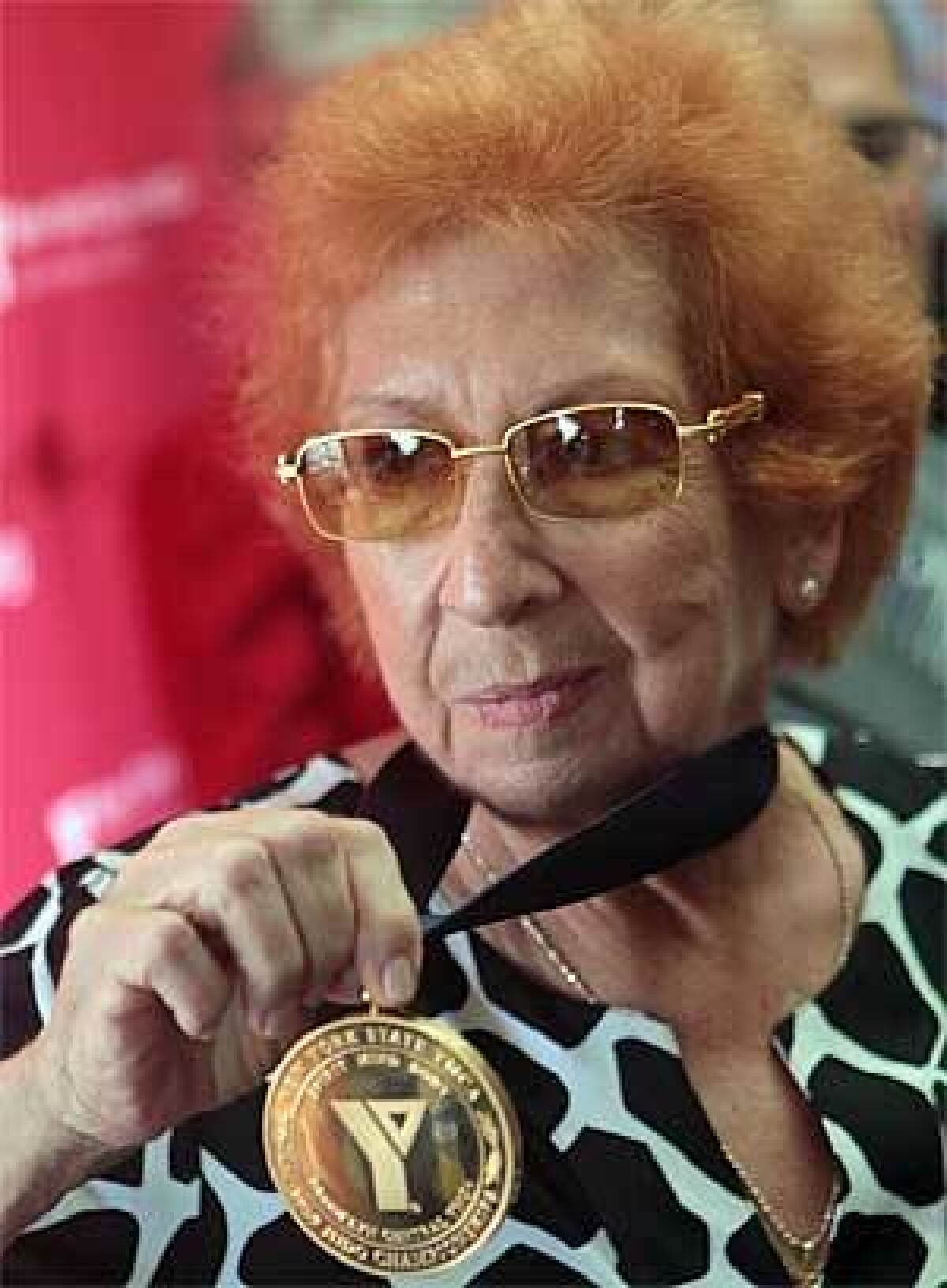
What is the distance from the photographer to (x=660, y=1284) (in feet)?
3.13

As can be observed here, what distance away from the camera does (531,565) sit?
37.8 inches

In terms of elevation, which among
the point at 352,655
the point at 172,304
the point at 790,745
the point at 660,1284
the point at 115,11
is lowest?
the point at 660,1284

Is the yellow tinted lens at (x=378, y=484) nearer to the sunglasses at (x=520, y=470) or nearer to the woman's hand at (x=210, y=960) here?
the sunglasses at (x=520, y=470)

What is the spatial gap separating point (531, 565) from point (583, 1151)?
0.79 feet

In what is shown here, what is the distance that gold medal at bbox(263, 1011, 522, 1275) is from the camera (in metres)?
0.85

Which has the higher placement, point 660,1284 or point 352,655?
point 352,655

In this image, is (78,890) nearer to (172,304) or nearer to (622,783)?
(622,783)

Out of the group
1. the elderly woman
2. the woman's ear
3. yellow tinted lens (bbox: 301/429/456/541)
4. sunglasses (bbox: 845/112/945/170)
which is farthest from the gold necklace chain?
sunglasses (bbox: 845/112/945/170)

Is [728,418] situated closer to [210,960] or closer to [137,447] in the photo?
[210,960]

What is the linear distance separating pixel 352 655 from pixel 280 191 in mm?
231

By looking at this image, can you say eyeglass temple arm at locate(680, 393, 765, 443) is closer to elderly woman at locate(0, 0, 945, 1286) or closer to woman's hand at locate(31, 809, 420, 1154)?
elderly woman at locate(0, 0, 945, 1286)

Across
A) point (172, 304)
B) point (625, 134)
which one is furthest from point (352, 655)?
point (172, 304)

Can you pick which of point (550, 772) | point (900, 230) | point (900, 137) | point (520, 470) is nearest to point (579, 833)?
point (550, 772)

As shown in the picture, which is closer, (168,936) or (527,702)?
(168,936)
